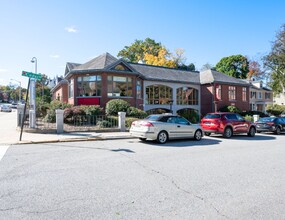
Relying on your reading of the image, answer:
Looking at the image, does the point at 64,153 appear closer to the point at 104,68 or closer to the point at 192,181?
the point at 192,181

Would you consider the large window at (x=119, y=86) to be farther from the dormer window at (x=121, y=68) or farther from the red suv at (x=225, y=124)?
the red suv at (x=225, y=124)

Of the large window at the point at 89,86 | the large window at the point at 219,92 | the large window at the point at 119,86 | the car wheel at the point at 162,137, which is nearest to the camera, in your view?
the car wheel at the point at 162,137

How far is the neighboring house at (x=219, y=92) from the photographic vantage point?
104 ft

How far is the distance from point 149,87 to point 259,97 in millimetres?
31113

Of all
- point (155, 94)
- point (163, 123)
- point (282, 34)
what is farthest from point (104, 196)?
point (282, 34)

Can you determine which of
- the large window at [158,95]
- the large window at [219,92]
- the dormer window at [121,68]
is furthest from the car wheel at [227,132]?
the large window at [219,92]

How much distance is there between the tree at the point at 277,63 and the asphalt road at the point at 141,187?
1437 inches

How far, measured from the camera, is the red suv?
47.2ft

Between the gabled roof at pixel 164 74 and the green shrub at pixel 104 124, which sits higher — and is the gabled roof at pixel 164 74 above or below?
above

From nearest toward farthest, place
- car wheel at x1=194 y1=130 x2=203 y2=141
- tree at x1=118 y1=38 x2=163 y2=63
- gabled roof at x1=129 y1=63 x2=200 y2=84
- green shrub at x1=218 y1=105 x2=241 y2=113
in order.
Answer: car wheel at x1=194 y1=130 x2=203 y2=141 < gabled roof at x1=129 y1=63 x2=200 y2=84 < green shrub at x1=218 y1=105 x2=241 y2=113 < tree at x1=118 y1=38 x2=163 y2=63

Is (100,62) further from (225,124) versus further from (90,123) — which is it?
(225,124)

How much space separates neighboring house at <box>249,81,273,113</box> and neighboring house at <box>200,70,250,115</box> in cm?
1267

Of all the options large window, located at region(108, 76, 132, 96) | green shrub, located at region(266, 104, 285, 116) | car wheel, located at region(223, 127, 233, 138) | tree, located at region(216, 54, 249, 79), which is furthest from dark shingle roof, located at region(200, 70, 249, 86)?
tree, located at region(216, 54, 249, 79)

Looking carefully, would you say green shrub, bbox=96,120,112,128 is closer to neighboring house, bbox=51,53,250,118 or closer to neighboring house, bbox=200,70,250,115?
neighboring house, bbox=51,53,250,118
